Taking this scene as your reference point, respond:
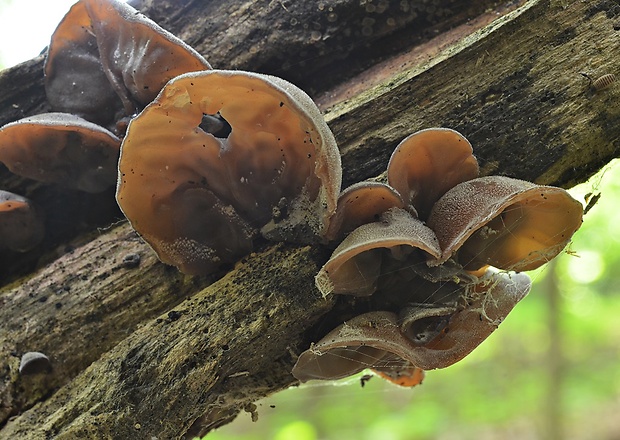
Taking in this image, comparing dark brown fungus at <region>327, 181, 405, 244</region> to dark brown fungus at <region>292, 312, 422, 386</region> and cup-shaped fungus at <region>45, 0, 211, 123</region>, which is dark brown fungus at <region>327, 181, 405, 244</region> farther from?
cup-shaped fungus at <region>45, 0, 211, 123</region>

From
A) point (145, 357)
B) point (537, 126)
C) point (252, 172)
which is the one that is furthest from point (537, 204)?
point (145, 357)

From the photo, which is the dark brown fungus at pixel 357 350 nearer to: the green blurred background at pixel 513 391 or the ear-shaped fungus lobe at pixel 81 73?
the ear-shaped fungus lobe at pixel 81 73

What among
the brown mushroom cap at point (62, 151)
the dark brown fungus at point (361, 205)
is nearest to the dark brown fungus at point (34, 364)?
the brown mushroom cap at point (62, 151)

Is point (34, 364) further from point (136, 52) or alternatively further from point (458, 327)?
point (458, 327)

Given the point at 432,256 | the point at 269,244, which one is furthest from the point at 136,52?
the point at 432,256

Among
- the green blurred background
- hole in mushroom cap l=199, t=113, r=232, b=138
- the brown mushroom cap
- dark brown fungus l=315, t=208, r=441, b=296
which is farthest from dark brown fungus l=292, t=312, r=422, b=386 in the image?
the green blurred background

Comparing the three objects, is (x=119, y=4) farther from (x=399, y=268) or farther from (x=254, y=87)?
(x=399, y=268)
